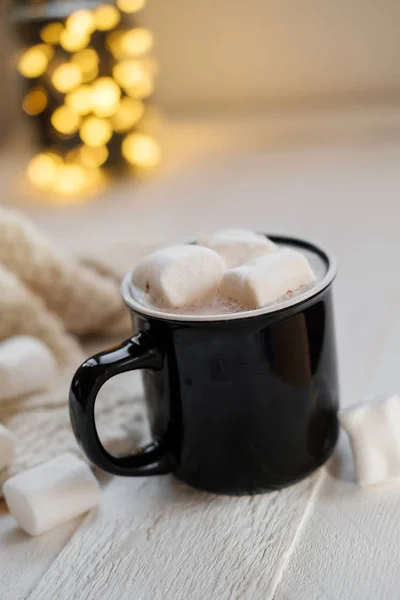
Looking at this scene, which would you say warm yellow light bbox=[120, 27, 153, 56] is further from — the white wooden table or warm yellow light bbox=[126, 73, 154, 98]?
the white wooden table

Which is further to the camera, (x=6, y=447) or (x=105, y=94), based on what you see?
(x=105, y=94)

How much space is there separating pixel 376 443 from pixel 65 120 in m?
0.94

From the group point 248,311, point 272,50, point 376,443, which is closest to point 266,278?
point 248,311

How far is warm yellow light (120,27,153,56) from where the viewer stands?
1.26 m

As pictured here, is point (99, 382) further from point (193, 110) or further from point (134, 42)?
point (193, 110)

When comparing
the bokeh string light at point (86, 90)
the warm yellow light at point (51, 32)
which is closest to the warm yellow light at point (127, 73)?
the bokeh string light at point (86, 90)

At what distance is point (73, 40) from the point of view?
1232 millimetres

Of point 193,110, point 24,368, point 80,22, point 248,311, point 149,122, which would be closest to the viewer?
point 248,311

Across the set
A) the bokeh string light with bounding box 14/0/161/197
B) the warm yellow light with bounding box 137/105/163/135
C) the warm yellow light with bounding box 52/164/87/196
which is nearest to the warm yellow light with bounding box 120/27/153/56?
the bokeh string light with bounding box 14/0/161/197

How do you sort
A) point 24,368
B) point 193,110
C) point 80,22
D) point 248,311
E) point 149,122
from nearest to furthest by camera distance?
point 248,311 → point 24,368 → point 80,22 → point 149,122 → point 193,110

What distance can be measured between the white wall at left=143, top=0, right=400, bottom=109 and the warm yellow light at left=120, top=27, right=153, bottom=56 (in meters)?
0.24

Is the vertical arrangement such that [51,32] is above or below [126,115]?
above

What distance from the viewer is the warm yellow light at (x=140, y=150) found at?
1.31 meters

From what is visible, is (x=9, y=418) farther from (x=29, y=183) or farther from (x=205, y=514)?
(x=29, y=183)
